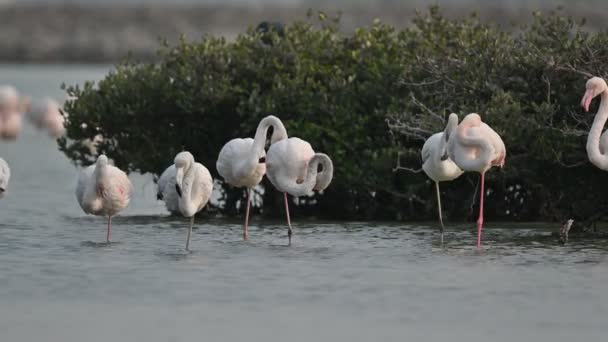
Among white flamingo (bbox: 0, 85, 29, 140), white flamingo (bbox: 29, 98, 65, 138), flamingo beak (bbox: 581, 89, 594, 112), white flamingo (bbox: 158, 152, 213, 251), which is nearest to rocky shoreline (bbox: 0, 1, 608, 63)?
white flamingo (bbox: 29, 98, 65, 138)

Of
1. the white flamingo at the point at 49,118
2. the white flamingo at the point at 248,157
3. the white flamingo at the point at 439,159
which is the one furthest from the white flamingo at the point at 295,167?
the white flamingo at the point at 49,118

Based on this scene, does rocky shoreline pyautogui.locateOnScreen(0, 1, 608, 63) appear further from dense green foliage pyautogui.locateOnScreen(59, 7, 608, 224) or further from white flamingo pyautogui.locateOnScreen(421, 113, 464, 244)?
white flamingo pyautogui.locateOnScreen(421, 113, 464, 244)

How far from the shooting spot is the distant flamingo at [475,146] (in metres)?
14.5

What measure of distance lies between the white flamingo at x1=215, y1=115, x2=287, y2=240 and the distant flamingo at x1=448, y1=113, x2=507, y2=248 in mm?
1713

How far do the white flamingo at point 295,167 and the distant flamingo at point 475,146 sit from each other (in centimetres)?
120

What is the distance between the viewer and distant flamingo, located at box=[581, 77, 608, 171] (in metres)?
14.5

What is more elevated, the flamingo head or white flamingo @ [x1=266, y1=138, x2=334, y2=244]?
the flamingo head

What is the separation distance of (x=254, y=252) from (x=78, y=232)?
8.32ft

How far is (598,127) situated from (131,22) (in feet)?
249

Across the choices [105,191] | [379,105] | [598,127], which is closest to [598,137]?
[598,127]

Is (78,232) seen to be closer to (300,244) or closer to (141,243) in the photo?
(141,243)

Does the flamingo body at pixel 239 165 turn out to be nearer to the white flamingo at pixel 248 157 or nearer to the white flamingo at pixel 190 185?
the white flamingo at pixel 248 157

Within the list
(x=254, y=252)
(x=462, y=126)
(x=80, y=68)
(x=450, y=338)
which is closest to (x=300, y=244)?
(x=254, y=252)

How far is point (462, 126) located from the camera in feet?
47.9
